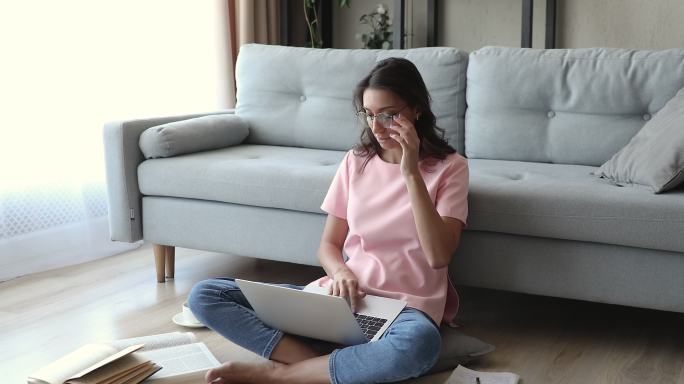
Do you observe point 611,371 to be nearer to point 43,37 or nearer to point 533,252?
point 533,252

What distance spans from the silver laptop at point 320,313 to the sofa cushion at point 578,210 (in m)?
0.45

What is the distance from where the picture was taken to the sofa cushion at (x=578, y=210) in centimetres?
212

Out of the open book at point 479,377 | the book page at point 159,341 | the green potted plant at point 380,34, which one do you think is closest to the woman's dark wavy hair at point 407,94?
the open book at point 479,377

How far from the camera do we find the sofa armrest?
9.23 ft

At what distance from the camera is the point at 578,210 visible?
86.8 inches

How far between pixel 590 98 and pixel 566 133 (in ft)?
0.42

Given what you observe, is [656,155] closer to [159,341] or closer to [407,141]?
[407,141]

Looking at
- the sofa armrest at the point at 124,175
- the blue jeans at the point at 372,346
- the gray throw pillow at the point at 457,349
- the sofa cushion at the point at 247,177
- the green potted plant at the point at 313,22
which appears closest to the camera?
the blue jeans at the point at 372,346

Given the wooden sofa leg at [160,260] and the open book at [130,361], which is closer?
the open book at [130,361]

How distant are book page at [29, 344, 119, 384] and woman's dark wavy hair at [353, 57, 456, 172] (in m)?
0.76

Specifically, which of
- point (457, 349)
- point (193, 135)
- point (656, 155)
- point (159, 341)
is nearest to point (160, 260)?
point (193, 135)

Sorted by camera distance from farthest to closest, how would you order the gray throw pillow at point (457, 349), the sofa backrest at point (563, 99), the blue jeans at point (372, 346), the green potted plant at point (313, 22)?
the green potted plant at point (313, 22)
the sofa backrest at point (563, 99)
the gray throw pillow at point (457, 349)
the blue jeans at point (372, 346)

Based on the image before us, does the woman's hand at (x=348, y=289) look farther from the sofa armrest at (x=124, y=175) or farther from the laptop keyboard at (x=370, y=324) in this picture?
the sofa armrest at (x=124, y=175)

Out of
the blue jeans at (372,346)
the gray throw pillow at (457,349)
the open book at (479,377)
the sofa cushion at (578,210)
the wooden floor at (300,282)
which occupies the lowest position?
the wooden floor at (300,282)
